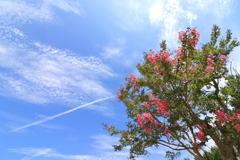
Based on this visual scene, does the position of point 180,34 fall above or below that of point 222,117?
above

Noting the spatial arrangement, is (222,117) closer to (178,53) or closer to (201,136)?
(201,136)

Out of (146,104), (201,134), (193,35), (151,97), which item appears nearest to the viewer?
(193,35)

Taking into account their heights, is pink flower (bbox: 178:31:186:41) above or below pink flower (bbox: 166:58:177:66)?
above

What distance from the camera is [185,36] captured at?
8.59 m

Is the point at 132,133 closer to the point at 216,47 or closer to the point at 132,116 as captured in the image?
the point at 132,116

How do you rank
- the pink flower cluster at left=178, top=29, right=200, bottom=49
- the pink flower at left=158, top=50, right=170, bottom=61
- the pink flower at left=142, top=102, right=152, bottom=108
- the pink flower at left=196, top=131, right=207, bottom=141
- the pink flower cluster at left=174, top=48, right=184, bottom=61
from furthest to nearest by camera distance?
the pink flower at left=142, top=102, right=152, bottom=108 < the pink flower at left=196, top=131, right=207, bottom=141 < the pink flower cluster at left=174, top=48, right=184, bottom=61 < the pink flower cluster at left=178, top=29, right=200, bottom=49 < the pink flower at left=158, top=50, right=170, bottom=61

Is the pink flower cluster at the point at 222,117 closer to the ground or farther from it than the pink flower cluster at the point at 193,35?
closer to the ground

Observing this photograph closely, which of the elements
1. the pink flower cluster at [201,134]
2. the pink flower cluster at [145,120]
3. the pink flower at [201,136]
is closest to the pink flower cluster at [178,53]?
the pink flower cluster at [145,120]

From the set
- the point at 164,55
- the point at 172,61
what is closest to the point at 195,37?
the point at 172,61

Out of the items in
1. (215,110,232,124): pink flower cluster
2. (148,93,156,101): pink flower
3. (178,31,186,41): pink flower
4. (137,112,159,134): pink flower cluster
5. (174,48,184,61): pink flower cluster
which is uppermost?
(178,31,186,41): pink flower

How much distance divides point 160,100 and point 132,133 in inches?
121

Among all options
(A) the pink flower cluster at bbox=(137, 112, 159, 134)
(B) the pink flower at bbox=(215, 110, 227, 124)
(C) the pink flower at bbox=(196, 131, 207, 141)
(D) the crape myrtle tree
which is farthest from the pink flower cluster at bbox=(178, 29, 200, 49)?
(C) the pink flower at bbox=(196, 131, 207, 141)

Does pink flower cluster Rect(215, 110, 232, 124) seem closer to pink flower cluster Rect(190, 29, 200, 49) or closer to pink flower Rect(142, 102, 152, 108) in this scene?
pink flower Rect(142, 102, 152, 108)

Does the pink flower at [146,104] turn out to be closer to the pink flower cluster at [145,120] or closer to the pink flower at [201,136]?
the pink flower cluster at [145,120]
